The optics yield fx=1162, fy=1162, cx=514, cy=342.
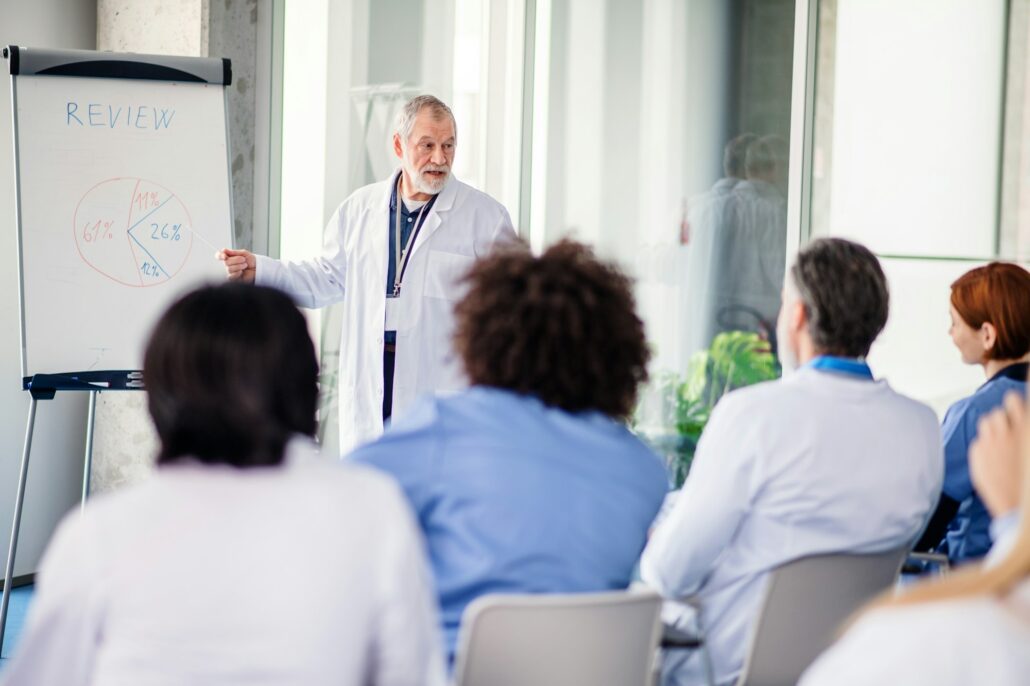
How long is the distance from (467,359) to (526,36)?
3196mm

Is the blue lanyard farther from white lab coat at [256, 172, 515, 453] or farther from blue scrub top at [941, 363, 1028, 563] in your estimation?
white lab coat at [256, 172, 515, 453]

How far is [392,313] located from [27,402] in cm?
171

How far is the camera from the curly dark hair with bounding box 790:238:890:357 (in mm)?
2072

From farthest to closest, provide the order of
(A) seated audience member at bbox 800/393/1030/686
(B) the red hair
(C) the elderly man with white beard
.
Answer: (C) the elderly man with white beard → (B) the red hair → (A) seated audience member at bbox 800/393/1030/686

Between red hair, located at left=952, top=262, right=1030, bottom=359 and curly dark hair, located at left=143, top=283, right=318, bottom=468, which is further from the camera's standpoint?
red hair, located at left=952, top=262, right=1030, bottom=359

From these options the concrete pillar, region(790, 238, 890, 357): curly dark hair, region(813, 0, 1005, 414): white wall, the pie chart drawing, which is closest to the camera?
region(790, 238, 890, 357): curly dark hair

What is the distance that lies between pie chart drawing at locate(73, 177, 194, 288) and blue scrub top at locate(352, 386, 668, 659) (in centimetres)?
217

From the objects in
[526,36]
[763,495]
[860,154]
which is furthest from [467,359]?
[526,36]

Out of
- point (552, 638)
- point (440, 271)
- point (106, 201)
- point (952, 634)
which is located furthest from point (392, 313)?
point (952, 634)

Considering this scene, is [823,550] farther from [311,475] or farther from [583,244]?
[311,475]

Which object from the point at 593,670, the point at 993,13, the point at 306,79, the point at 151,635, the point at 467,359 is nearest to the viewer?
the point at 151,635

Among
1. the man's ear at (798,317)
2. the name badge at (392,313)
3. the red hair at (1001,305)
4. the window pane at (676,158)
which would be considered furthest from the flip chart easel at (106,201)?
the red hair at (1001,305)

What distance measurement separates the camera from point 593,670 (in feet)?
5.14

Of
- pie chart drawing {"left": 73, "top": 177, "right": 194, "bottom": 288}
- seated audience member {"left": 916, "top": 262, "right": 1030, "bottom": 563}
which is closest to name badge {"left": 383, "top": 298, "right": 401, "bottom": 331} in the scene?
pie chart drawing {"left": 73, "top": 177, "right": 194, "bottom": 288}
